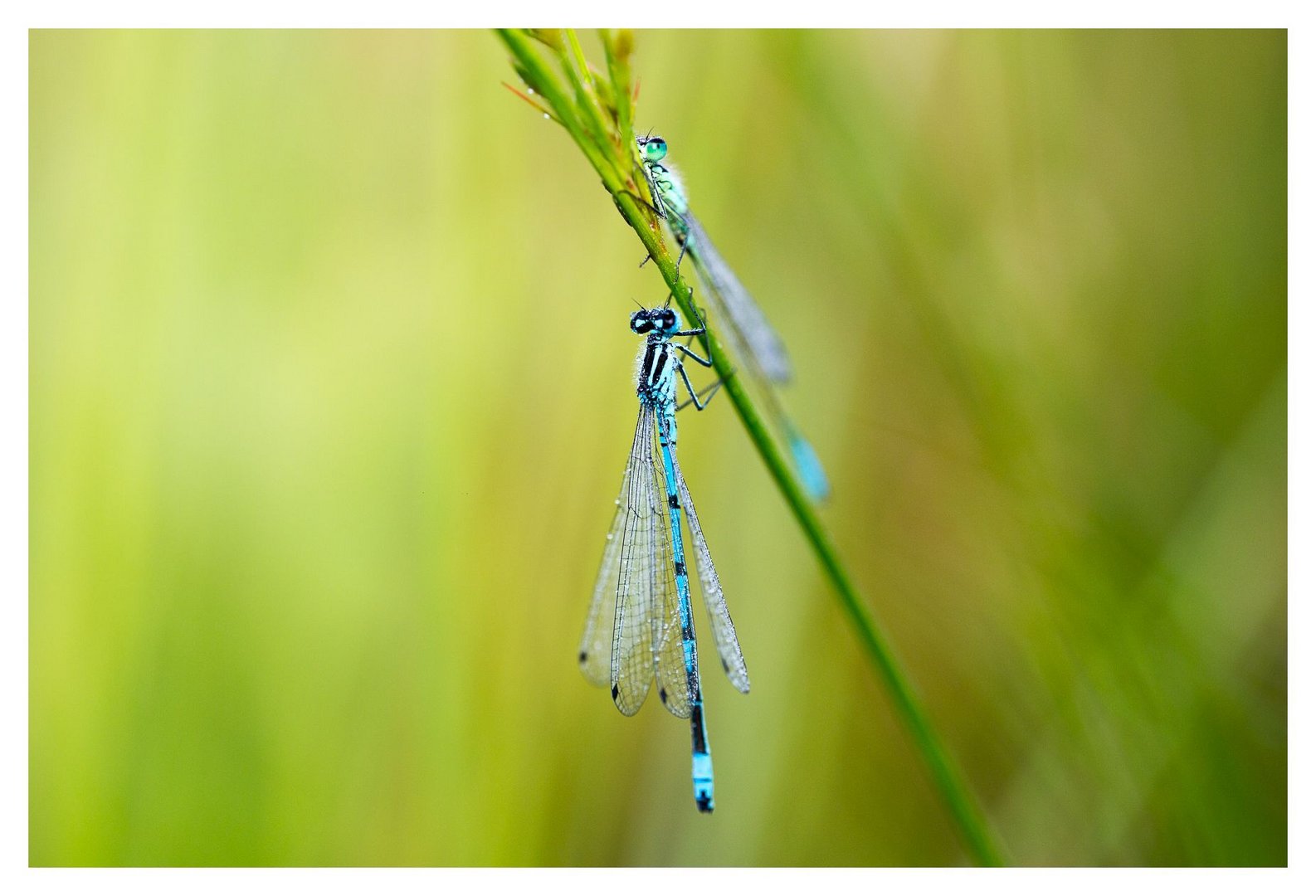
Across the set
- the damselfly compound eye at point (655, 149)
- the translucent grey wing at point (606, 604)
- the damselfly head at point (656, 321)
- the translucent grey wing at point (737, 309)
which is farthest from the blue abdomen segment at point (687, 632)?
the damselfly compound eye at point (655, 149)

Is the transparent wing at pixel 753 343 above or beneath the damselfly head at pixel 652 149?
beneath

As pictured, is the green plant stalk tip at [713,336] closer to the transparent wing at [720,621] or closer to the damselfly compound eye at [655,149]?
the damselfly compound eye at [655,149]

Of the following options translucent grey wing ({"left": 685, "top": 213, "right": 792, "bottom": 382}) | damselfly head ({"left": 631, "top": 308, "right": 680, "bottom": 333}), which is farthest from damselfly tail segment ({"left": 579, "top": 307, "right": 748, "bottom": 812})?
translucent grey wing ({"left": 685, "top": 213, "right": 792, "bottom": 382})

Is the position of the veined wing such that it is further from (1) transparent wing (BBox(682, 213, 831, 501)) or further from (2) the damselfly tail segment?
(1) transparent wing (BBox(682, 213, 831, 501))

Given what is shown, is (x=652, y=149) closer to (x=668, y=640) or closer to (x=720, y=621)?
(x=720, y=621)
